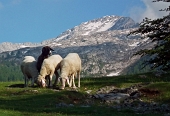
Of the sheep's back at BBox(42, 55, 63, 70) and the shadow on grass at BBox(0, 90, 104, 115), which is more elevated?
the sheep's back at BBox(42, 55, 63, 70)

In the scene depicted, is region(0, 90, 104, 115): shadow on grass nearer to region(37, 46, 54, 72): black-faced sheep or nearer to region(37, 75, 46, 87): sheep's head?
region(37, 75, 46, 87): sheep's head

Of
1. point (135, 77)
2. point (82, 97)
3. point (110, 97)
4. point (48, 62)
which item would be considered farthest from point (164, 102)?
point (135, 77)

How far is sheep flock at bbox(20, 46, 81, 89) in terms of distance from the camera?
134 ft

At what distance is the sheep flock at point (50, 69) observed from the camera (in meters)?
40.9

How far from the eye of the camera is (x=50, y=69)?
137 ft

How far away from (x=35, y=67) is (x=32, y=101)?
1357 cm

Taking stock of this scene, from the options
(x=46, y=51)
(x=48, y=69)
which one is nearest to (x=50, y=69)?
(x=48, y=69)

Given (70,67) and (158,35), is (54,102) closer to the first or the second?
(70,67)

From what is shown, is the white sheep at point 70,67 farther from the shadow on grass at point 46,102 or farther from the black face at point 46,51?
the shadow on grass at point 46,102

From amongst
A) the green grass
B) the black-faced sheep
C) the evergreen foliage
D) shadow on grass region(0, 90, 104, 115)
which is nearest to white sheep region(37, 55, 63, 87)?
the black-faced sheep

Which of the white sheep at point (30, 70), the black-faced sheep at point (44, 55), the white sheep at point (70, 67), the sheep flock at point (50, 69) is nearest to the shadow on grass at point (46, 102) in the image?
the sheep flock at point (50, 69)

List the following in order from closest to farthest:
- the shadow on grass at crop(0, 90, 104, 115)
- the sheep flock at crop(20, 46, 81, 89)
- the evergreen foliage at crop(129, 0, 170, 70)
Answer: the shadow on grass at crop(0, 90, 104, 115) < the evergreen foliage at crop(129, 0, 170, 70) < the sheep flock at crop(20, 46, 81, 89)

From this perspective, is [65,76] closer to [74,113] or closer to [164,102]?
[164,102]

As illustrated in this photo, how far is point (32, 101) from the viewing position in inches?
1196
